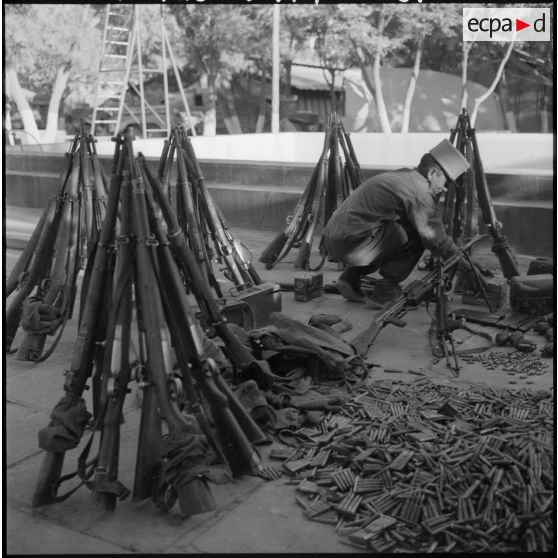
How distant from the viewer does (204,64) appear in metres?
29.2

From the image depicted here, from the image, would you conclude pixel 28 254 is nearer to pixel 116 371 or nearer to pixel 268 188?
pixel 116 371

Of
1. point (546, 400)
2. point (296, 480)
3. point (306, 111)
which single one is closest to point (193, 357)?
point (296, 480)

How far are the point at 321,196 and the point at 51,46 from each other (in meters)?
16.7

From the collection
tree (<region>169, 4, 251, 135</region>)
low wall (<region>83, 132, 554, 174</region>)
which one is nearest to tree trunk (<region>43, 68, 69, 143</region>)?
tree (<region>169, 4, 251, 135</region>)

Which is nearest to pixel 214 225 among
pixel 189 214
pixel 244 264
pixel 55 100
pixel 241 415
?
pixel 189 214

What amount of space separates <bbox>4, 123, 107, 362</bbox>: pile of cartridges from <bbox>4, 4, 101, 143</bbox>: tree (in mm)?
14957

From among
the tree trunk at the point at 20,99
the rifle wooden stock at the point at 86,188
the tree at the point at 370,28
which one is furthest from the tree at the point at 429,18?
the rifle wooden stock at the point at 86,188

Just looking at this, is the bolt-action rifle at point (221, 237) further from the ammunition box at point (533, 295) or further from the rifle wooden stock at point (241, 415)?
the rifle wooden stock at point (241, 415)

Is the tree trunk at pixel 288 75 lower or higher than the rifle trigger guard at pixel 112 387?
higher

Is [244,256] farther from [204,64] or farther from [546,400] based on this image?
[204,64]

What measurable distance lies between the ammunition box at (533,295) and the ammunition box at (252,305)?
2.13m

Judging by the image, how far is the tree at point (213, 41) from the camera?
2614 centimetres

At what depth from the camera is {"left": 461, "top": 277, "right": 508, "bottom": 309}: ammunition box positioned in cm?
688

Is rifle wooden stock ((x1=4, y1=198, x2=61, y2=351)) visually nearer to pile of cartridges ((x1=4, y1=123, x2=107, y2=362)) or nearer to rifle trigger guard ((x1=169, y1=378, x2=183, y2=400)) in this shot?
pile of cartridges ((x1=4, y1=123, x2=107, y2=362))
